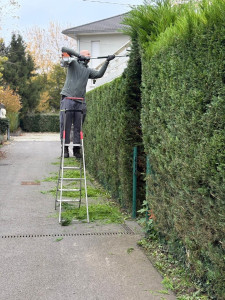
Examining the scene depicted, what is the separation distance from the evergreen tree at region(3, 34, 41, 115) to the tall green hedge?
121 feet

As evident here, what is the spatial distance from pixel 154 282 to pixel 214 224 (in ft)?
3.80

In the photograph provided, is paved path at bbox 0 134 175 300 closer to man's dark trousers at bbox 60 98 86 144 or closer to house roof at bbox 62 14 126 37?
man's dark trousers at bbox 60 98 86 144

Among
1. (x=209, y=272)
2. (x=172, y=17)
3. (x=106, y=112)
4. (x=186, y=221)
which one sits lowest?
(x=209, y=272)

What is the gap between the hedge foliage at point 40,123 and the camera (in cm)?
4262

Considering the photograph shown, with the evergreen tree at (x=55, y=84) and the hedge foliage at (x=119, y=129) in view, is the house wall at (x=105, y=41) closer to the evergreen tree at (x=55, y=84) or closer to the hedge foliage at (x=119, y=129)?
the evergreen tree at (x=55, y=84)

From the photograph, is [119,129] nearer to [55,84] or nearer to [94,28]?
[94,28]

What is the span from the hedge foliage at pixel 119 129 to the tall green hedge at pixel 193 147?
1634 millimetres

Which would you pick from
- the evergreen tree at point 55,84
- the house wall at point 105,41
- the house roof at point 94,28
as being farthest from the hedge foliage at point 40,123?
the house roof at point 94,28

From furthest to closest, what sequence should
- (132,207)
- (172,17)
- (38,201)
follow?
(38,201)
(132,207)
(172,17)

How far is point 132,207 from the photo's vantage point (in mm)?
6910

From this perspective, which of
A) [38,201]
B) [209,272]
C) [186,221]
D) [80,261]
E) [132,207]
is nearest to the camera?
[209,272]

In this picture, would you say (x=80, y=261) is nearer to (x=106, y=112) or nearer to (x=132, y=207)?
(x=132, y=207)

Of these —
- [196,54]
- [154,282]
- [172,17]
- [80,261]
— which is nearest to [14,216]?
[80,261]

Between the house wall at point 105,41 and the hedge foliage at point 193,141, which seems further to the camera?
the house wall at point 105,41
